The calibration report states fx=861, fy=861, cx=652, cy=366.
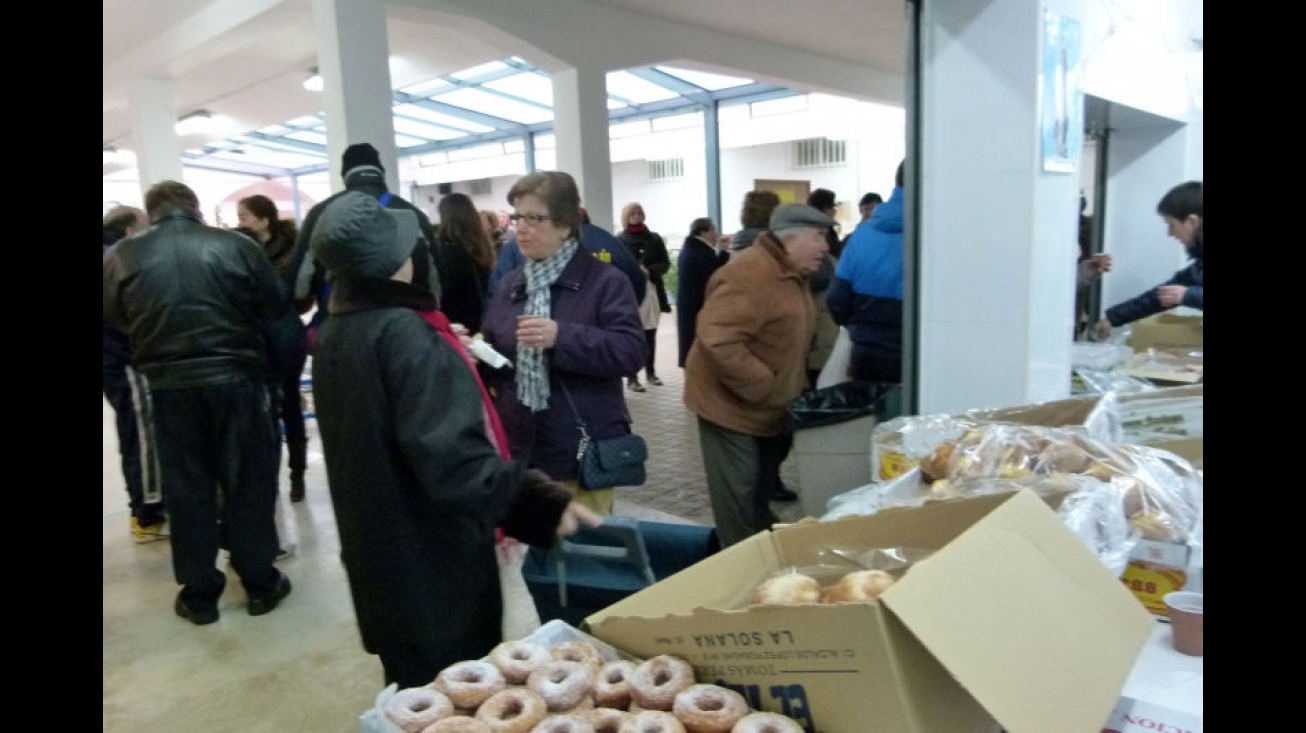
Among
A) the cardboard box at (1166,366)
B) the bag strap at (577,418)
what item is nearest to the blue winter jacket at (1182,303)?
the cardboard box at (1166,366)

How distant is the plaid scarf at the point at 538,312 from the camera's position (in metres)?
2.42

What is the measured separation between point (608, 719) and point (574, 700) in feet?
0.19

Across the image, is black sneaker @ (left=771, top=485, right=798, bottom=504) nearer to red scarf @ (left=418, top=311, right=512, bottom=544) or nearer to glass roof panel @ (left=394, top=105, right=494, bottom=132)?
red scarf @ (left=418, top=311, right=512, bottom=544)

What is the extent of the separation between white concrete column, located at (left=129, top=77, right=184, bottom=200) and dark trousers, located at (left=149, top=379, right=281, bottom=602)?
4.89 m

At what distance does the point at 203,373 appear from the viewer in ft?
9.70

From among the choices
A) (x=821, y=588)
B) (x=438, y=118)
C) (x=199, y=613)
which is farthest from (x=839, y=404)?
(x=438, y=118)

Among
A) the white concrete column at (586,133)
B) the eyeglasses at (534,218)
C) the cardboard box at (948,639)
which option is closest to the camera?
the cardboard box at (948,639)

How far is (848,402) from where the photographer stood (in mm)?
3080

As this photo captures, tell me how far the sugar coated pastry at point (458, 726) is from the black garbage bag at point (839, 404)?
2.09 meters

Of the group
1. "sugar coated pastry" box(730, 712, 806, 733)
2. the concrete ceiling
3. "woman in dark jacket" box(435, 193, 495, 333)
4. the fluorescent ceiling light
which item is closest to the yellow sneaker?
"woman in dark jacket" box(435, 193, 495, 333)

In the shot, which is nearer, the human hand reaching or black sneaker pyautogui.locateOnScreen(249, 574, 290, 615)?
black sneaker pyautogui.locateOnScreen(249, 574, 290, 615)

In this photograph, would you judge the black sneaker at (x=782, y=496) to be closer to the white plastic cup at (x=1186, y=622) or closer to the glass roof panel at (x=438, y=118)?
the white plastic cup at (x=1186, y=622)

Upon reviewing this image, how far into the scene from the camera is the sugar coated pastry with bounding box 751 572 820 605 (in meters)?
1.26

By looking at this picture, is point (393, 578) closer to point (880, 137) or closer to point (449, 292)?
point (449, 292)
